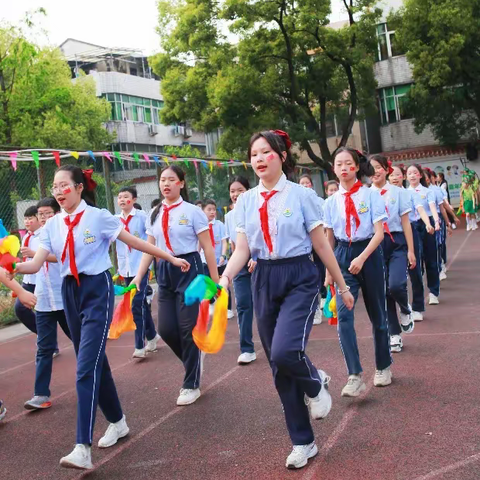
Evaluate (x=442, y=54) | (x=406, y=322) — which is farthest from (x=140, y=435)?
(x=442, y=54)

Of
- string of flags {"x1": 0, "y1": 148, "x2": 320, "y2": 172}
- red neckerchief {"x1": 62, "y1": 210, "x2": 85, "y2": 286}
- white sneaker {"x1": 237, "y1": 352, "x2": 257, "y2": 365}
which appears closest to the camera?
red neckerchief {"x1": 62, "y1": 210, "x2": 85, "y2": 286}

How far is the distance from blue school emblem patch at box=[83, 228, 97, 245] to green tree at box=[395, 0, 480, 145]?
25.4 m

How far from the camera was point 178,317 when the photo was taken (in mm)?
5680

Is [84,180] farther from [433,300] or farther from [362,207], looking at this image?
[433,300]

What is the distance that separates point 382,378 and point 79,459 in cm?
249

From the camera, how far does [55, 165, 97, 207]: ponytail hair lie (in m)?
4.67

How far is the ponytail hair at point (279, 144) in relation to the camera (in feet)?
13.7

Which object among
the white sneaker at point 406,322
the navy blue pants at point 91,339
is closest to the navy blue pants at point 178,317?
the navy blue pants at point 91,339

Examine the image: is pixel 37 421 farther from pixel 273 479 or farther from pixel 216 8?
pixel 216 8

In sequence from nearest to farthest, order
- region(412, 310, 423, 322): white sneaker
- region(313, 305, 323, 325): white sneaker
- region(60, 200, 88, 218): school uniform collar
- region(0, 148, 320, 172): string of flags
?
1. region(60, 200, 88, 218): school uniform collar
2. region(412, 310, 423, 322): white sneaker
3. region(313, 305, 323, 325): white sneaker
4. region(0, 148, 320, 172): string of flags

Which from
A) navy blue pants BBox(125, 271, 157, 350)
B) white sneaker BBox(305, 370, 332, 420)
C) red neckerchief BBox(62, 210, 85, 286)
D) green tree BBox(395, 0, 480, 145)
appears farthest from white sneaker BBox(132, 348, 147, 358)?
green tree BBox(395, 0, 480, 145)

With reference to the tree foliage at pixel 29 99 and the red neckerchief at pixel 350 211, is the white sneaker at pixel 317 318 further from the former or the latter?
the tree foliage at pixel 29 99

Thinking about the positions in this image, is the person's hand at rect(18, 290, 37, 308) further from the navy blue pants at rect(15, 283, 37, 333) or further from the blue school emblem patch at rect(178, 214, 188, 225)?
the navy blue pants at rect(15, 283, 37, 333)

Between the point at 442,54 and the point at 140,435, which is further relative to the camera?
the point at 442,54
